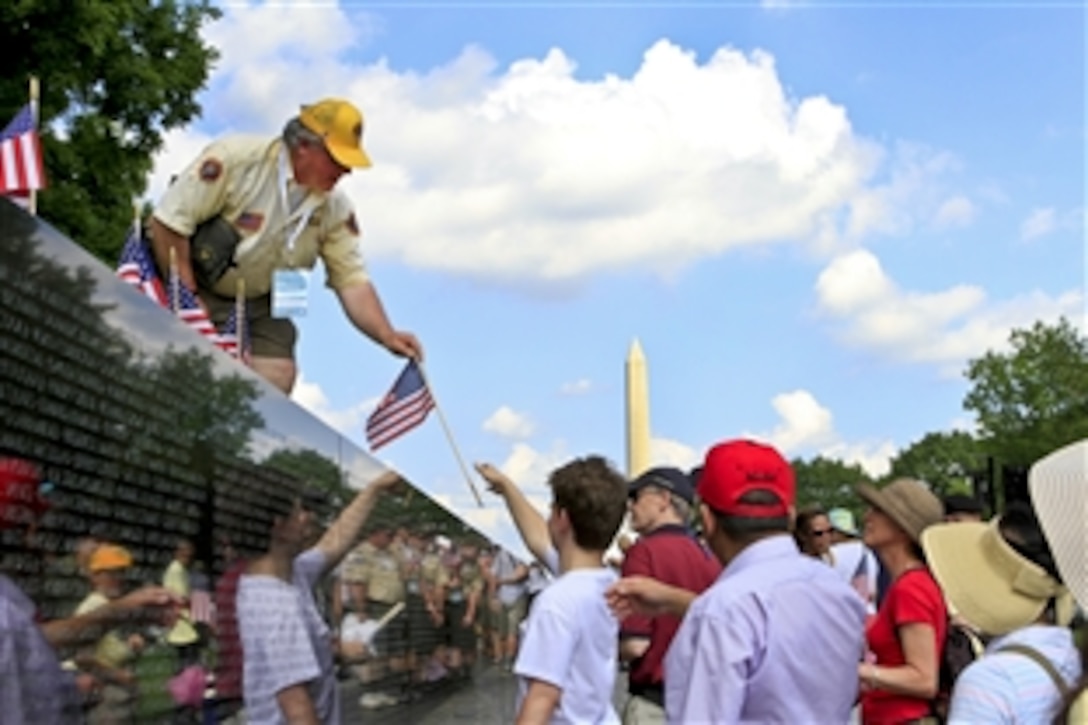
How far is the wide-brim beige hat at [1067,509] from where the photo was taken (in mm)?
2961

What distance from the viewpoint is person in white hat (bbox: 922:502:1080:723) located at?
3441mm

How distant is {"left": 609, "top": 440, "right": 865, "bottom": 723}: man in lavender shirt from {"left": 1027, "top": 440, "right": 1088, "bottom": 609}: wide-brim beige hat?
0.73 m

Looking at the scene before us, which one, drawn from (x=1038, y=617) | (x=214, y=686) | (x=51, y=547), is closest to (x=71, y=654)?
(x=51, y=547)

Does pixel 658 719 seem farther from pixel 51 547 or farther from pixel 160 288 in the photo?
pixel 51 547

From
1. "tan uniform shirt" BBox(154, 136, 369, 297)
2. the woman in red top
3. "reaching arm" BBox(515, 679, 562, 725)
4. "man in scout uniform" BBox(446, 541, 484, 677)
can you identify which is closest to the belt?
the woman in red top

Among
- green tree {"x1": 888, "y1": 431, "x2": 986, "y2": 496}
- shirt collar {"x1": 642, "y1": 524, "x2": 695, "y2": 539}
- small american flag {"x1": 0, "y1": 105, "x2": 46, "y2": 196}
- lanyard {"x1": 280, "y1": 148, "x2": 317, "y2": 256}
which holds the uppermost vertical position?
green tree {"x1": 888, "y1": 431, "x2": 986, "y2": 496}

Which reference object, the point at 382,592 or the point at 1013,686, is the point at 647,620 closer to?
the point at 382,592

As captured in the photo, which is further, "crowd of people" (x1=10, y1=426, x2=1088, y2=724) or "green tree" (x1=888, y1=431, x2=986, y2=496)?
"green tree" (x1=888, y1=431, x2=986, y2=496)

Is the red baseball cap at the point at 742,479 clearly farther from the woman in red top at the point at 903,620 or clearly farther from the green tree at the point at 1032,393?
the green tree at the point at 1032,393

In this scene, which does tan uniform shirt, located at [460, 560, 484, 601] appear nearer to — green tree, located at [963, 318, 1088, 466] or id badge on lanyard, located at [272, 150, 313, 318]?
id badge on lanyard, located at [272, 150, 313, 318]

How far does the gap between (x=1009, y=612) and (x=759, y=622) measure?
0.58 metres

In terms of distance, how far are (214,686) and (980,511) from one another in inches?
217

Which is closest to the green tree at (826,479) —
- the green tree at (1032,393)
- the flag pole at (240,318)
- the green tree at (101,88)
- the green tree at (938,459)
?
the green tree at (938,459)

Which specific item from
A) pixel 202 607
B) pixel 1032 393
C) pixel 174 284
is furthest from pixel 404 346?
pixel 1032 393
